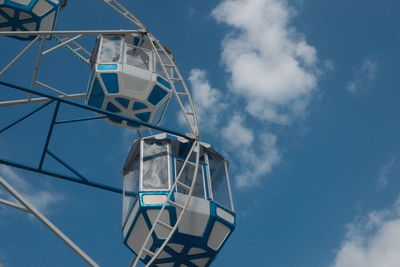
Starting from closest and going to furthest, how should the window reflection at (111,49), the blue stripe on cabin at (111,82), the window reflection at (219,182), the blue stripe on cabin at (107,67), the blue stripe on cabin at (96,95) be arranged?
the window reflection at (219,182) < the blue stripe on cabin at (111,82) < the blue stripe on cabin at (107,67) < the blue stripe on cabin at (96,95) < the window reflection at (111,49)

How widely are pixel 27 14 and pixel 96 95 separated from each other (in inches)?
83.8

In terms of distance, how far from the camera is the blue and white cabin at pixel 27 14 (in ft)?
40.5

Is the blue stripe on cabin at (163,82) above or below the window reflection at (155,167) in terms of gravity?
above

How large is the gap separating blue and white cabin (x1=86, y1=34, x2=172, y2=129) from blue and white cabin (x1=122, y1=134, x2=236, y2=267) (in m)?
1.09

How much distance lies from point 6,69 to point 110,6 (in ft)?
10.9

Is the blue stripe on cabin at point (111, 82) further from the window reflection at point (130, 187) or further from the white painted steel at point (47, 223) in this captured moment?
the white painted steel at point (47, 223)

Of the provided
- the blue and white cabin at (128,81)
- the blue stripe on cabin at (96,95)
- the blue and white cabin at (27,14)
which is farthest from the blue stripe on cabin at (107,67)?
the blue and white cabin at (27,14)

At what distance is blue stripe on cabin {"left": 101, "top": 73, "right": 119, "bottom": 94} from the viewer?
1214 cm

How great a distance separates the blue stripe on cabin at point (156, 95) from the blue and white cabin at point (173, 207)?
1205 mm

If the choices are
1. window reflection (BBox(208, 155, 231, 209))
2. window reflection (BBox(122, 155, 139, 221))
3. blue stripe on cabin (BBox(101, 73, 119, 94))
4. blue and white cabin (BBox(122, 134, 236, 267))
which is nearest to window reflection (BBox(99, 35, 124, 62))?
blue stripe on cabin (BBox(101, 73, 119, 94))

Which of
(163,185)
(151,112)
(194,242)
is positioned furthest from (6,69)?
(194,242)

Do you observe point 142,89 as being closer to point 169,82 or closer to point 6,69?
point 169,82

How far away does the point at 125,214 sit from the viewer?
11.1 m

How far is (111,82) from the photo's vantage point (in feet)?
40.0
